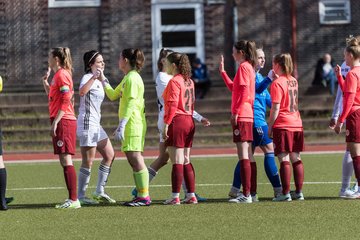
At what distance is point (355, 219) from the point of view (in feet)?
38.3

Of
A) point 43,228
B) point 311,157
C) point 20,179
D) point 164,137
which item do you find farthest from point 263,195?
point 311,157

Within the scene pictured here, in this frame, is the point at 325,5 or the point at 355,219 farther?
the point at 325,5

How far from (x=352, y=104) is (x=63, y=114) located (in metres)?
3.25

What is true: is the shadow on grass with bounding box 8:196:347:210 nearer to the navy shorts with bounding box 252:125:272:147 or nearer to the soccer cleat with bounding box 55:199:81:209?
the soccer cleat with bounding box 55:199:81:209

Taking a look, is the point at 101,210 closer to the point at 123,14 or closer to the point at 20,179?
the point at 20,179

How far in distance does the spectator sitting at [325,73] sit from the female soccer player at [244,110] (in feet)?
62.7

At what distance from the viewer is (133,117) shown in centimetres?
1335

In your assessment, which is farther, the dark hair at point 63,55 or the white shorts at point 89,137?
the white shorts at point 89,137

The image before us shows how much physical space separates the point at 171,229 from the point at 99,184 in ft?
10.1

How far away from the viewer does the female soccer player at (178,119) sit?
13.4m

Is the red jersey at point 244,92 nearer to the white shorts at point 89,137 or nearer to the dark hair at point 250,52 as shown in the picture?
the dark hair at point 250,52

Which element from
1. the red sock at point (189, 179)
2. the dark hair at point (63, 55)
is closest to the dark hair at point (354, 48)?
the red sock at point (189, 179)

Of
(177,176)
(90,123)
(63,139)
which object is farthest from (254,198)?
(63,139)

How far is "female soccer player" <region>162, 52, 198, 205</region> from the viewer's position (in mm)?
13352
